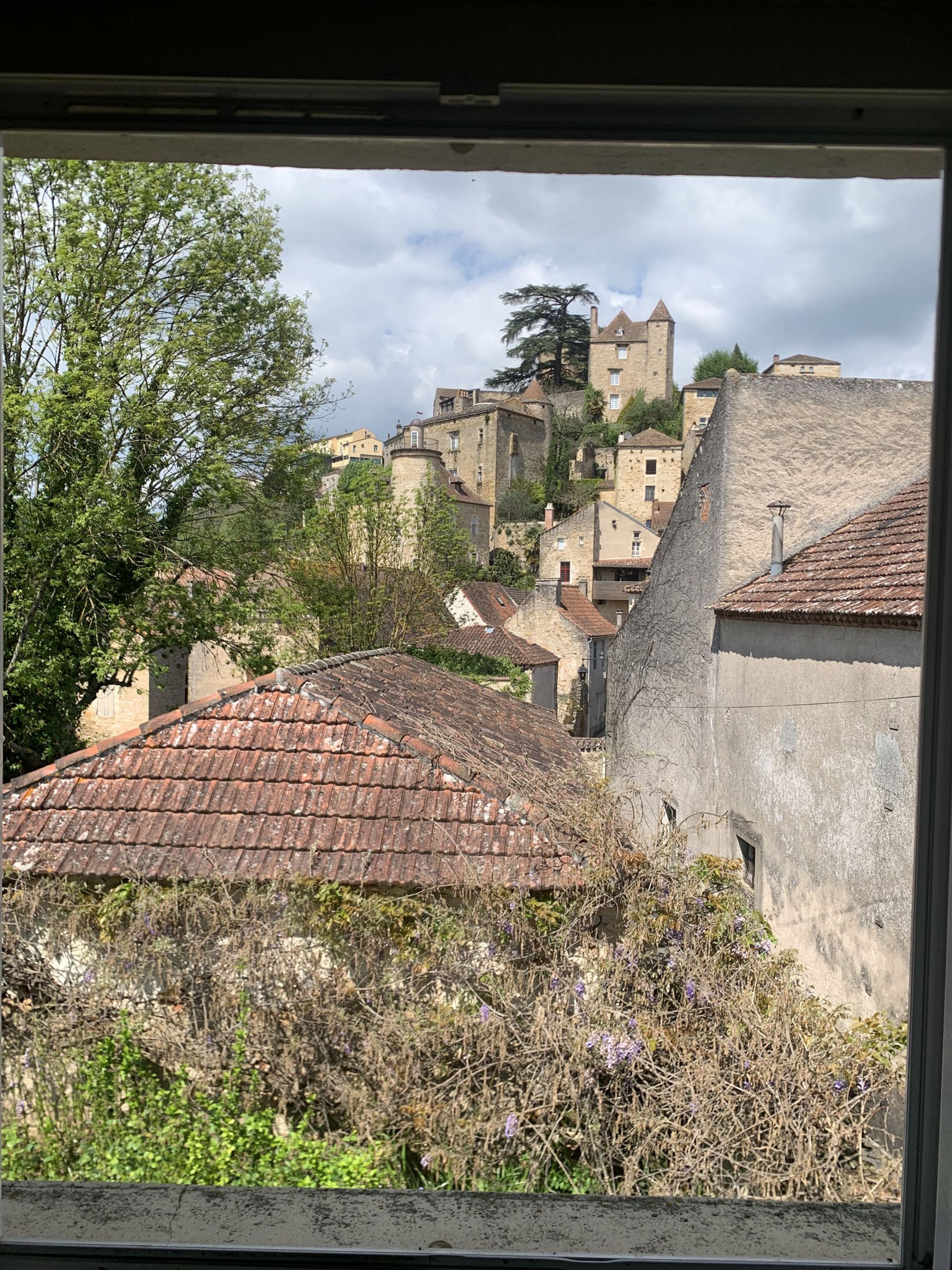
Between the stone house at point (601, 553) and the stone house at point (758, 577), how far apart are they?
17.7m

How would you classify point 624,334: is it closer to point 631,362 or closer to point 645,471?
point 631,362

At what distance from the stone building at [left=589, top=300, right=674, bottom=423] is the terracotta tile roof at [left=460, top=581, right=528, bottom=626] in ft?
78.7

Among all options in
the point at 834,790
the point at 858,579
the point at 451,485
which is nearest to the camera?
the point at 834,790

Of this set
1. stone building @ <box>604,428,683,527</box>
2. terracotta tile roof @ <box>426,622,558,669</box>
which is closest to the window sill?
terracotta tile roof @ <box>426,622,558,669</box>

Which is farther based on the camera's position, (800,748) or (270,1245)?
(800,748)

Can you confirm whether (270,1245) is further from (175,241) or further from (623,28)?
(175,241)

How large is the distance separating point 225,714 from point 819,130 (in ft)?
15.6

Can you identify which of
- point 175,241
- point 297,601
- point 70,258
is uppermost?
point 175,241

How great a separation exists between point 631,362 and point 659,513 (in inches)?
620

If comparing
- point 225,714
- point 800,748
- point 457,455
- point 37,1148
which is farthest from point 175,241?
point 457,455

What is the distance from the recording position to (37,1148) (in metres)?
2.92

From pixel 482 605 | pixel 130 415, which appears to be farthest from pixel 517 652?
pixel 130 415

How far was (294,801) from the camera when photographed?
441 cm

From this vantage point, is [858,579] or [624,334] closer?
[858,579]
